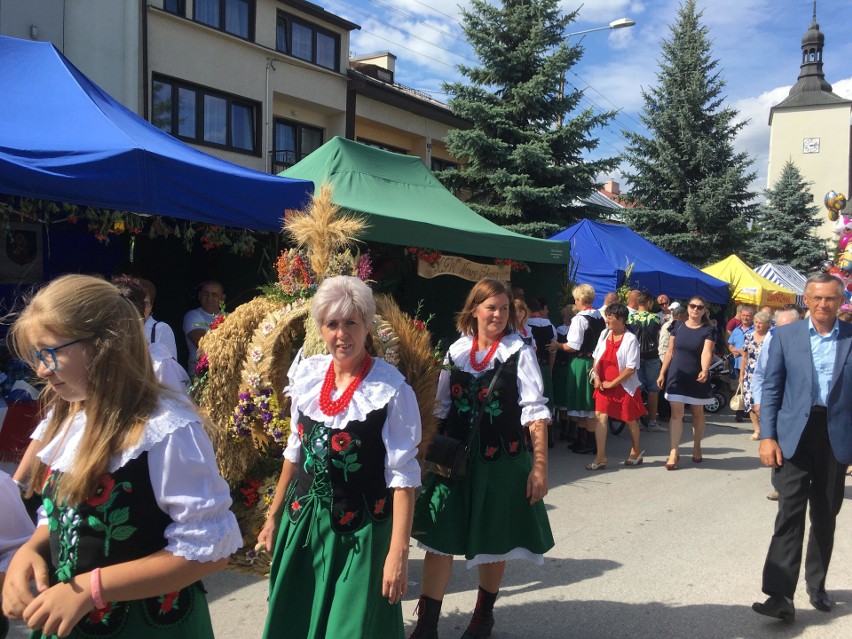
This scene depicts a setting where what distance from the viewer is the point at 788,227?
99.7 feet

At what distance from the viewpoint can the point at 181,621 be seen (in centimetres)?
181

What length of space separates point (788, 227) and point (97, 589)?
→ 33.6 m

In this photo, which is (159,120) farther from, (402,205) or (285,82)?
(402,205)

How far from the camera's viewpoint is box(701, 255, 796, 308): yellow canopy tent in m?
15.7

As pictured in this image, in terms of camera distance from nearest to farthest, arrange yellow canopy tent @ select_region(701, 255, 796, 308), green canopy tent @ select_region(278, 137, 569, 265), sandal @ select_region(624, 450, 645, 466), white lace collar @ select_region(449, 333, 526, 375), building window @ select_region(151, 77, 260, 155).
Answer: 1. white lace collar @ select_region(449, 333, 526, 375)
2. green canopy tent @ select_region(278, 137, 569, 265)
3. sandal @ select_region(624, 450, 645, 466)
4. building window @ select_region(151, 77, 260, 155)
5. yellow canopy tent @ select_region(701, 255, 796, 308)

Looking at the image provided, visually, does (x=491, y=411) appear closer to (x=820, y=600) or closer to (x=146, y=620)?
(x=146, y=620)

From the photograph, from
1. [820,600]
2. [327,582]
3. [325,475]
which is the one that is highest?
[325,475]

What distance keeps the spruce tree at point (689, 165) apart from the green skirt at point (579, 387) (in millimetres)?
14621

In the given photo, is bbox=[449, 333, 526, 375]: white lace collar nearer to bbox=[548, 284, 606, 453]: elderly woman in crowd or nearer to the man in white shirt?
the man in white shirt

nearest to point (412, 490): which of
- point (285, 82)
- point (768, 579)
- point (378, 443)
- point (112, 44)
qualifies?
point (378, 443)

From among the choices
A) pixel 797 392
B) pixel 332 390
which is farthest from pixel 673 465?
pixel 332 390

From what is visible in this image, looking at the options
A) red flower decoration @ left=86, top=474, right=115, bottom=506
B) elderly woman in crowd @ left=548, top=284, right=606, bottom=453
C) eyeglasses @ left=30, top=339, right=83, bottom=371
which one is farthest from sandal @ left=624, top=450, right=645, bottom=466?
eyeglasses @ left=30, top=339, right=83, bottom=371

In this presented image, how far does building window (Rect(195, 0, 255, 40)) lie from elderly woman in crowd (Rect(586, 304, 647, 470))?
11.3m

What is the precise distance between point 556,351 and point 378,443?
6.44 metres
